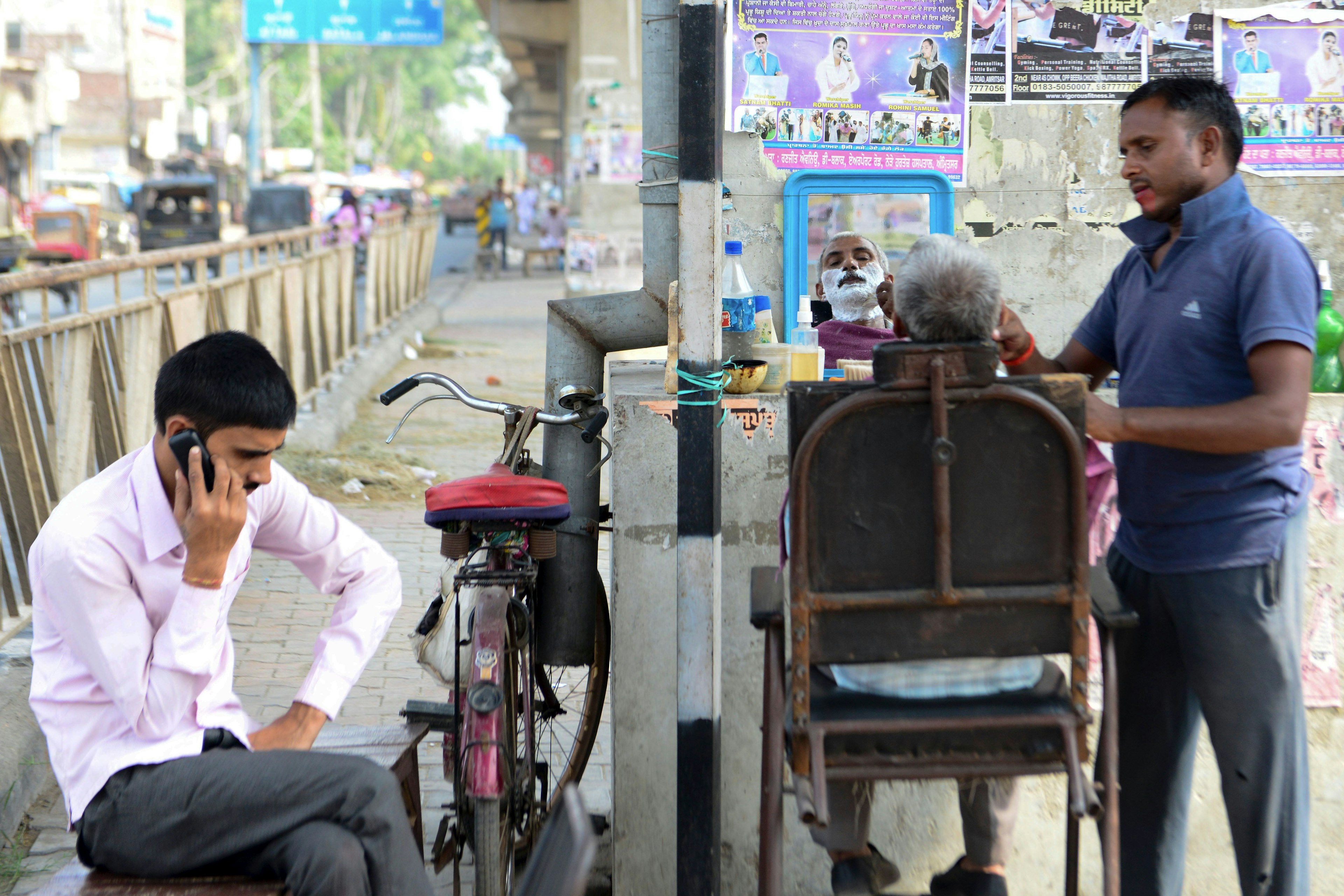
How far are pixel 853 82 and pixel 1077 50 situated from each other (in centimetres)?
62

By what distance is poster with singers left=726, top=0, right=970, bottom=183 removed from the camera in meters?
3.51

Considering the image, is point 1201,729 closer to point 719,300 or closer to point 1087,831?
point 1087,831

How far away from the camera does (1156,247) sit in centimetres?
270

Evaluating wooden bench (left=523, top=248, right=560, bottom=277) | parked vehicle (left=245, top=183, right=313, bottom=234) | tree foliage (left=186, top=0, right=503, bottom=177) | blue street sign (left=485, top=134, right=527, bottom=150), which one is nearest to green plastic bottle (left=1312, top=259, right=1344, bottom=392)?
wooden bench (left=523, top=248, right=560, bottom=277)

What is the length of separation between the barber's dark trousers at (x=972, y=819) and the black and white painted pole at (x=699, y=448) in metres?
0.29

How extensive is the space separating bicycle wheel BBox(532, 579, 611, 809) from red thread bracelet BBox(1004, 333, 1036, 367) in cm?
125

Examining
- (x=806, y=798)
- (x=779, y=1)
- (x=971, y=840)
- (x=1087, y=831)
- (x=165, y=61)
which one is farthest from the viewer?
(x=165, y=61)

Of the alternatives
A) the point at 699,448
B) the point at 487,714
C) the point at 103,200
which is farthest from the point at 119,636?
the point at 103,200

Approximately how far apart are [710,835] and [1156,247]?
1566 mm

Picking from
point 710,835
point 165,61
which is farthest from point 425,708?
point 165,61

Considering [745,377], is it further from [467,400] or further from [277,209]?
[277,209]

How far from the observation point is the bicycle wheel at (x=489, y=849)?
2734 millimetres

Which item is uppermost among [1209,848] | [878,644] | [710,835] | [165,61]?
[165,61]

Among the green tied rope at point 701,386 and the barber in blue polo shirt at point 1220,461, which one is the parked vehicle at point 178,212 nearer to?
the green tied rope at point 701,386
